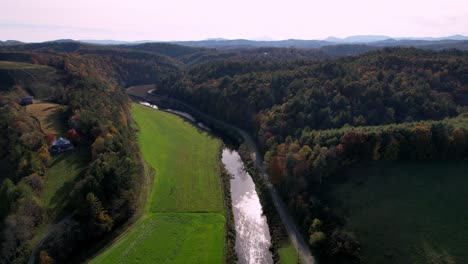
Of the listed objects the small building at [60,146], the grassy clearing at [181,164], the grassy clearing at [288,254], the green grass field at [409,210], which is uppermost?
the small building at [60,146]

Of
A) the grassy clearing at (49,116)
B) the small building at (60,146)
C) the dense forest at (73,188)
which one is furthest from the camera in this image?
the grassy clearing at (49,116)

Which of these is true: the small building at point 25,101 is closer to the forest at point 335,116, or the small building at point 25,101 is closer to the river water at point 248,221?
the forest at point 335,116

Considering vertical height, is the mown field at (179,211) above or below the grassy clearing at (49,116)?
below

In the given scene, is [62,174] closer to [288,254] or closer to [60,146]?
[60,146]

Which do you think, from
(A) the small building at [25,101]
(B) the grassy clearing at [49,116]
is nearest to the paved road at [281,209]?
(B) the grassy clearing at [49,116]

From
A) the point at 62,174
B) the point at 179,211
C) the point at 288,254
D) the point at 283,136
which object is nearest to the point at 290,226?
the point at 288,254

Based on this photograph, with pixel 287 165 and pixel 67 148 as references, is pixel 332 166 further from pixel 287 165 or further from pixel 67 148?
pixel 67 148

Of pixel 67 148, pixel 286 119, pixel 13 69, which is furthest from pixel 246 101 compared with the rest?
pixel 13 69
